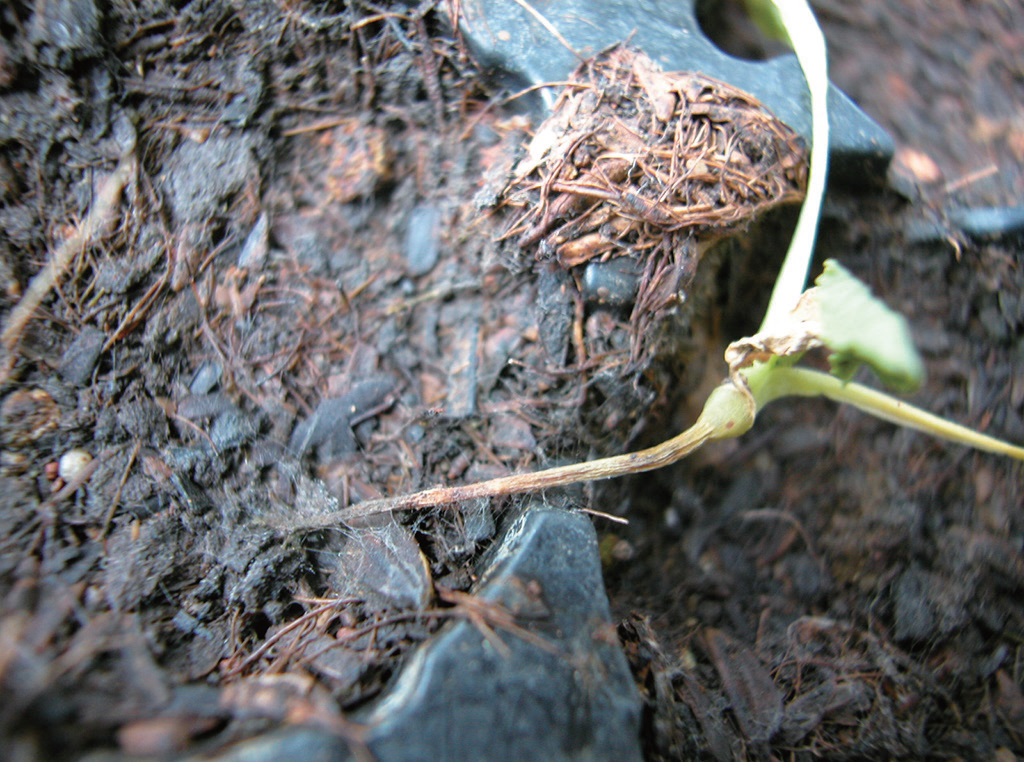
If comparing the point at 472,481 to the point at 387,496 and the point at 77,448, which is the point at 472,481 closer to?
the point at 387,496

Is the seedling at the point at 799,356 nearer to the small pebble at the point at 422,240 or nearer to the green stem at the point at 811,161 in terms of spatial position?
the green stem at the point at 811,161

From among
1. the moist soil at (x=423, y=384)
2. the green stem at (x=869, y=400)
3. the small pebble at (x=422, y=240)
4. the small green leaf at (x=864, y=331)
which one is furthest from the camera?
the small pebble at (x=422, y=240)

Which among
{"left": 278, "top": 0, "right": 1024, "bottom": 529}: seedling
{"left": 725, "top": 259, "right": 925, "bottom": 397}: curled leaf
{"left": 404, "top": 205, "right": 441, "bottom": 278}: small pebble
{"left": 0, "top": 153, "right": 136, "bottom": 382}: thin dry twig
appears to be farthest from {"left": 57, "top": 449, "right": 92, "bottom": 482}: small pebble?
{"left": 725, "top": 259, "right": 925, "bottom": 397}: curled leaf

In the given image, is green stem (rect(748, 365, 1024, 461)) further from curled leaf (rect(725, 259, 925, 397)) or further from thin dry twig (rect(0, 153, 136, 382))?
thin dry twig (rect(0, 153, 136, 382))

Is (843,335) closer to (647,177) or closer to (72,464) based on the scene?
(647,177)

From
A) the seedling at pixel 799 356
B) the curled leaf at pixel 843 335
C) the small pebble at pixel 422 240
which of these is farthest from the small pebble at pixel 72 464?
the curled leaf at pixel 843 335

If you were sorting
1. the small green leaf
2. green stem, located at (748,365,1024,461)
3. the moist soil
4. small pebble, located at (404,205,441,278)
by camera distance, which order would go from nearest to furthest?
the small green leaf < the moist soil < green stem, located at (748,365,1024,461) < small pebble, located at (404,205,441,278)
